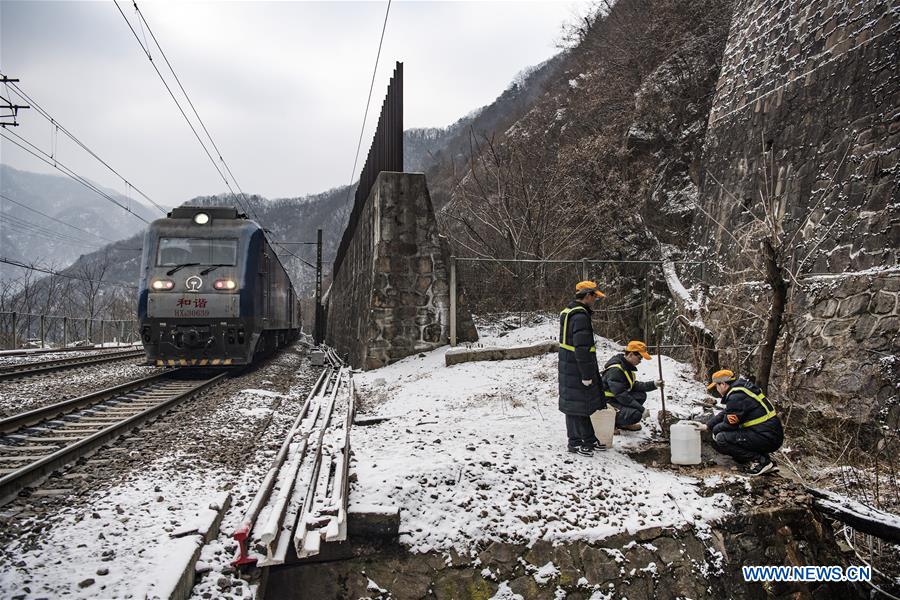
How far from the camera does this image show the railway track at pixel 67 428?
14.3ft

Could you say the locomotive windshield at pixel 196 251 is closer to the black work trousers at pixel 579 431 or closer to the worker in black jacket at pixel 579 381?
the worker in black jacket at pixel 579 381

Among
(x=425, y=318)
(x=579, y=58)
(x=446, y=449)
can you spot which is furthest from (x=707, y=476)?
(x=579, y=58)

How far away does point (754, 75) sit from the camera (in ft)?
31.0

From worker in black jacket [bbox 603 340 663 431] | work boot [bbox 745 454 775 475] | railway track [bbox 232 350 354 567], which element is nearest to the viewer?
railway track [bbox 232 350 354 567]

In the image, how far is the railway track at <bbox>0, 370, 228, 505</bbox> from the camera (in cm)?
437

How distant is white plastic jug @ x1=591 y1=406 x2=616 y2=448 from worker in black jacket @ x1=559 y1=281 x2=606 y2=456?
7cm

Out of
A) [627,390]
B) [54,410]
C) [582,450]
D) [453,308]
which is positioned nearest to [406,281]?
[453,308]

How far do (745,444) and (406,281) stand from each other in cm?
688

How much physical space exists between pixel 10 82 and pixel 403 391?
12096 millimetres

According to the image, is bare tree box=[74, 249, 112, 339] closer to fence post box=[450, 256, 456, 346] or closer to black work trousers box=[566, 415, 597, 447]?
fence post box=[450, 256, 456, 346]

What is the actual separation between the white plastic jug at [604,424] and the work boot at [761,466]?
4.09 feet

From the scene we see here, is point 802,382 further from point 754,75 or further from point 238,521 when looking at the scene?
point 238,521

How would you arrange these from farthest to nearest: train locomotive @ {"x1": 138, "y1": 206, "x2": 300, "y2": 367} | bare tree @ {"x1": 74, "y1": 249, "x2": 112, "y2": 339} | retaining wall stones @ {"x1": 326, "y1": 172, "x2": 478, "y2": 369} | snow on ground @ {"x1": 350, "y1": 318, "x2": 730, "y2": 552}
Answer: bare tree @ {"x1": 74, "y1": 249, "x2": 112, "y2": 339} → retaining wall stones @ {"x1": 326, "y1": 172, "x2": 478, "y2": 369} → train locomotive @ {"x1": 138, "y1": 206, "x2": 300, "y2": 367} → snow on ground @ {"x1": 350, "y1": 318, "x2": 730, "y2": 552}

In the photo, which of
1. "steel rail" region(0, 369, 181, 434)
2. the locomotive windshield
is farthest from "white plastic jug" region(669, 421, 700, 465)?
the locomotive windshield
